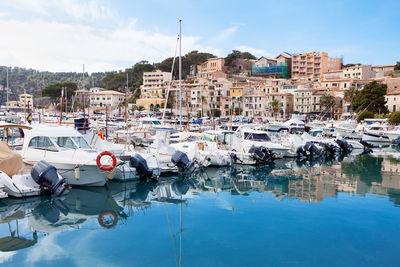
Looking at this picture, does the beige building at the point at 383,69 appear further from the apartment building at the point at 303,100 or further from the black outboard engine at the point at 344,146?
the black outboard engine at the point at 344,146

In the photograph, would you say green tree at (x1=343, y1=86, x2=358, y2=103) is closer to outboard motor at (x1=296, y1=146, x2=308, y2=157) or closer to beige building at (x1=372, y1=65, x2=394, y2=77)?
beige building at (x1=372, y1=65, x2=394, y2=77)

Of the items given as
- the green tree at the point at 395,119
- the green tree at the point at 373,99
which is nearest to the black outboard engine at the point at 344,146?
the green tree at the point at 395,119

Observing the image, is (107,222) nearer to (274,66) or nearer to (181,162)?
(181,162)

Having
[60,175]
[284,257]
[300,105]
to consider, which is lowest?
[284,257]

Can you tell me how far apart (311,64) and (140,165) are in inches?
3705

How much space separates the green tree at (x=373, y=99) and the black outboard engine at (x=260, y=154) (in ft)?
135

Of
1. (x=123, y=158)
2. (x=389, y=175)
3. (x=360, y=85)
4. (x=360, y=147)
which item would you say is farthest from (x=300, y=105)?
(x=123, y=158)

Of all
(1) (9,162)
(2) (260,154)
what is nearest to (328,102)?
(2) (260,154)

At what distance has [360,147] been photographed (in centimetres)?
3631

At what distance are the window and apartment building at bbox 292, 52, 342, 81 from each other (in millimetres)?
91532

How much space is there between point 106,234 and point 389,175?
1852 cm

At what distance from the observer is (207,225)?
37.8 ft

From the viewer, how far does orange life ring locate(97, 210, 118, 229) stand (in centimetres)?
1150

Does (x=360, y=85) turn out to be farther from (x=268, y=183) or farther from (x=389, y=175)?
(x=268, y=183)
